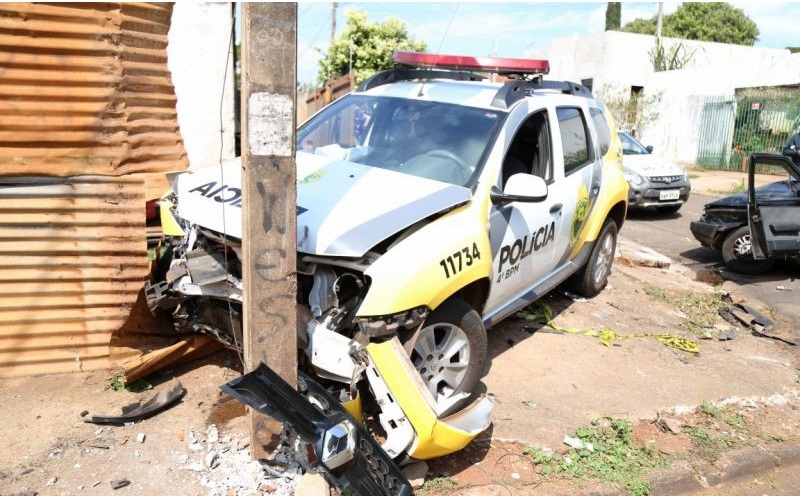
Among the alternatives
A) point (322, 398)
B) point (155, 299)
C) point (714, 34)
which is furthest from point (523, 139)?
point (714, 34)

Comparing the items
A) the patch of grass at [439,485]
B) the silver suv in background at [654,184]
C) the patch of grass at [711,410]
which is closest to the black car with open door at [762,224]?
the silver suv in background at [654,184]

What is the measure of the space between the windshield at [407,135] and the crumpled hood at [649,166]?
8.18m

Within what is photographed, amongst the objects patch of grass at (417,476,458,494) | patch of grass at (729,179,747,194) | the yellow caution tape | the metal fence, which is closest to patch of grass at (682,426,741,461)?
the yellow caution tape

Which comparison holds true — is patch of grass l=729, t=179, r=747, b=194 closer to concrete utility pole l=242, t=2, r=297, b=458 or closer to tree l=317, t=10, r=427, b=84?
tree l=317, t=10, r=427, b=84

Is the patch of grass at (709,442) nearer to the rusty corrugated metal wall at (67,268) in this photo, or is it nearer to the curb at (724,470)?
the curb at (724,470)

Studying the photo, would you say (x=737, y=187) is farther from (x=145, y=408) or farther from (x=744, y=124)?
(x=145, y=408)

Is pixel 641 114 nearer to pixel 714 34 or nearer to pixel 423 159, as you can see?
pixel 423 159

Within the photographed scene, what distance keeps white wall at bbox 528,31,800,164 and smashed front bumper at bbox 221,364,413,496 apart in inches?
848

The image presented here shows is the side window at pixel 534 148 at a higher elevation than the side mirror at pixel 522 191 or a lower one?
higher

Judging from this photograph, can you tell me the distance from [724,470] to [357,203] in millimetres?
2685

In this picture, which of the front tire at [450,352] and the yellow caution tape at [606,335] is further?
the yellow caution tape at [606,335]

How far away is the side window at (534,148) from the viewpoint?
4547 mm

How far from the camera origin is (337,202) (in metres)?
3.46

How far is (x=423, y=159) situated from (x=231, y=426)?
2105 mm
